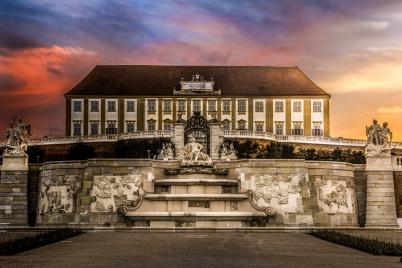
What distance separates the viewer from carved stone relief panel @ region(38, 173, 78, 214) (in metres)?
42.2

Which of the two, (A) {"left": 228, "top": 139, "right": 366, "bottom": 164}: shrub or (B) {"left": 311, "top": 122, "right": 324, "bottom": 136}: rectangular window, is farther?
(B) {"left": 311, "top": 122, "right": 324, "bottom": 136}: rectangular window

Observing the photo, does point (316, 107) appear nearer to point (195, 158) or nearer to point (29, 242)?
point (195, 158)

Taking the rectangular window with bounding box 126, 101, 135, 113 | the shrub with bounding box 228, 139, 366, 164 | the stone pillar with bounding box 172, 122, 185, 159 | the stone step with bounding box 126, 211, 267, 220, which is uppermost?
the rectangular window with bounding box 126, 101, 135, 113

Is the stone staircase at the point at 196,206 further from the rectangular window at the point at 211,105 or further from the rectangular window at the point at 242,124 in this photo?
the rectangular window at the point at 242,124

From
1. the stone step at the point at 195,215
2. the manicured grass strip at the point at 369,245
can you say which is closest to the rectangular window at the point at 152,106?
the stone step at the point at 195,215

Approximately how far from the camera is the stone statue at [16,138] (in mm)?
→ 47531

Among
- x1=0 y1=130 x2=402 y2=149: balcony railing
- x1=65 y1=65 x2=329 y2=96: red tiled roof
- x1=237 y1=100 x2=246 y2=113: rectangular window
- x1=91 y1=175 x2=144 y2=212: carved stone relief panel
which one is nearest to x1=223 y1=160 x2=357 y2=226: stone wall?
x1=91 y1=175 x2=144 y2=212: carved stone relief panel

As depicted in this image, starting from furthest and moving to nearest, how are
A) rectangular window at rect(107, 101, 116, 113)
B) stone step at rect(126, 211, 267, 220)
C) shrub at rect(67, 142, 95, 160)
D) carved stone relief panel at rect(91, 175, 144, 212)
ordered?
rectangular window at rect(107, 101, 116, 113) < shrub at rect(67, 142, 95, 160) < carved stone relief panel at rect(91, 175, 144, 212) < stone step at rect(126, 211, 267, 220)

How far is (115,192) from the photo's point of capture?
41375mm

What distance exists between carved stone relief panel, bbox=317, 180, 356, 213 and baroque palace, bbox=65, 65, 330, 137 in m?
70.6

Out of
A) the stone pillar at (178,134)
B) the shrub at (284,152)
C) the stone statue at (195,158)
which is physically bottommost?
the stone statue at (195,158)

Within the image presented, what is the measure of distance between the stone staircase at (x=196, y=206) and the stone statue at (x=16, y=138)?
9746 mm

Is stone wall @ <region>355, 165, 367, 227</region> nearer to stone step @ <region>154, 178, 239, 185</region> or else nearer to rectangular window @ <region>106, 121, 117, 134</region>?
stone step @ <region>154, 178, 239, 185</region>

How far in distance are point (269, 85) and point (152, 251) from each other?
3642 inches
